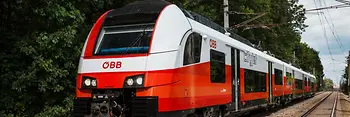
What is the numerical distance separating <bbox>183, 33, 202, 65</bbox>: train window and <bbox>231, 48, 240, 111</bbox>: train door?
3050mm

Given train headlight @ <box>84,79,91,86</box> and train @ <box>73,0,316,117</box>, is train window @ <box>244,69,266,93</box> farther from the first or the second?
train headlight @ <box>84,79,91,86</box>

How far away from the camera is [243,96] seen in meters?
13.1

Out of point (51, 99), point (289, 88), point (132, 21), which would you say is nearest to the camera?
point (132, 21)

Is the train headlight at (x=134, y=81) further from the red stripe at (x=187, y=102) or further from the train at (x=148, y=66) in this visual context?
the red stripe at (x=187, y=102)

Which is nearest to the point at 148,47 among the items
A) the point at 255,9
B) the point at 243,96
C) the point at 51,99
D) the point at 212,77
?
the point at 212,77

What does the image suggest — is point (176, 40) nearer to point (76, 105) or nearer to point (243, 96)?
point (76, 105)

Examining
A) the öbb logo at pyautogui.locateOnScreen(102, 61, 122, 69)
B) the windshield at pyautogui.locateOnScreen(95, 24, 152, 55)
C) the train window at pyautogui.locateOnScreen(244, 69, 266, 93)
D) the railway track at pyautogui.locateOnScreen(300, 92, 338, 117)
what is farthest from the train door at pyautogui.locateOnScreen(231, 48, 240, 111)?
the railway track at pyautogui.locateOnScreen(300, 92, 338, 117)

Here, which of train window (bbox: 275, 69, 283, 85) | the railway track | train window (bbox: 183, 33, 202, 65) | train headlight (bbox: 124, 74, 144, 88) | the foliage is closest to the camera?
train headlight (bbox: 124, 74, 144, 88)

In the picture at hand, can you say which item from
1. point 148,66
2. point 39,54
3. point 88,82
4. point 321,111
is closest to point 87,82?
point 88,82

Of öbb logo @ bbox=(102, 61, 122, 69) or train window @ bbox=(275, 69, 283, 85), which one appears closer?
öbb logo @ bbox=(102, 61, 122, 69)

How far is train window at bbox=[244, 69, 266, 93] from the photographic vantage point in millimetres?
13594

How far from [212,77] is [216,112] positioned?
47.4 inches

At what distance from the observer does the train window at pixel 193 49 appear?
8.45 metres

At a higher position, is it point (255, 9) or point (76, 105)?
point (255, 9)
